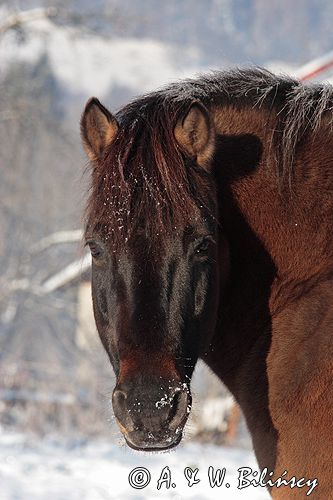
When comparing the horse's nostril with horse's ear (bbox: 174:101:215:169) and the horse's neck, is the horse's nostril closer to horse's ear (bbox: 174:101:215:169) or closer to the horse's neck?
the horse's neck

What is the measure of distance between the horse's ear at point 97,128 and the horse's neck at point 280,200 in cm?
63

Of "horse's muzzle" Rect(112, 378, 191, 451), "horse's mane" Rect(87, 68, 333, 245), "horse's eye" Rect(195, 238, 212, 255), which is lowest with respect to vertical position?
"horse's muzzle" Rect(112, 378, 191, 451)

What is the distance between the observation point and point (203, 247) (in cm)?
350

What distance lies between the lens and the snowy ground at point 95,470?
686 centimetres

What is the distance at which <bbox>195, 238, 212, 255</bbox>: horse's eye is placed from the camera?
11.4 feet

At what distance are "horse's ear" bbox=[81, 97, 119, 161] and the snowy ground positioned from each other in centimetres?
282

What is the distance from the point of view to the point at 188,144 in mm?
3711

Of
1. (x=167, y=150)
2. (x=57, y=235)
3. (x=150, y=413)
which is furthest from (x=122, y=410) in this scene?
(x=57, y=235)

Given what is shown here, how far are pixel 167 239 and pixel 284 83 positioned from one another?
4.78 feet

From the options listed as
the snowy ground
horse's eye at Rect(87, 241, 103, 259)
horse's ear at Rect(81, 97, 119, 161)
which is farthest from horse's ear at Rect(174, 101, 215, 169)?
the snowy ground

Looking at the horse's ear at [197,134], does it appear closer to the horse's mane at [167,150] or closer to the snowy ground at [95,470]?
the horse's mane at [167,150]

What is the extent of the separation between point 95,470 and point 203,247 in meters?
5.24

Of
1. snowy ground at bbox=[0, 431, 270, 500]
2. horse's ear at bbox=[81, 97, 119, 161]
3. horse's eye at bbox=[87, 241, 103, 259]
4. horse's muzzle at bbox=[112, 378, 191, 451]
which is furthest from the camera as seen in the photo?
snowy ground at bbox=[0, 431, 270, 500]

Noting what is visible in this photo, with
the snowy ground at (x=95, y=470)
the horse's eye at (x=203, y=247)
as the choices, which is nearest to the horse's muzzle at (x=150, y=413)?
the horse's eye at (x=203, y=247)
